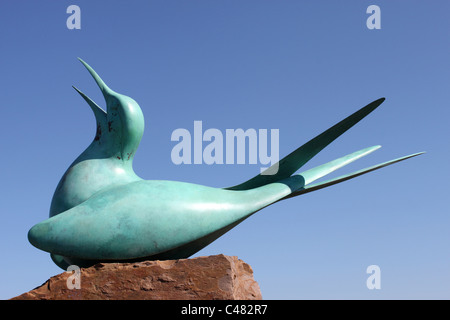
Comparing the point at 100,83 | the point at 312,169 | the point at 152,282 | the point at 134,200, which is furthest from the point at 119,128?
the point at 312,169

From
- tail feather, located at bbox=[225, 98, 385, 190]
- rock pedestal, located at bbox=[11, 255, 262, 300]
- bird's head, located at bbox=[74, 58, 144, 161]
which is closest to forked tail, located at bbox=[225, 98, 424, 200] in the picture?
tail feather, located at bbox=[225, 98, 385, 190]

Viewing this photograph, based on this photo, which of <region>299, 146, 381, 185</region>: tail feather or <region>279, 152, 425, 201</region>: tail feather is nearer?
<region>279, 152, 425, 201</region>: tail feather

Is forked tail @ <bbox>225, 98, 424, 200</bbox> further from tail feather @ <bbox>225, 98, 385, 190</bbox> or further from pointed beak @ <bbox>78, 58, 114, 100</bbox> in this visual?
pointed beak @ <bbox>78, 58, 114, 100</bbox>

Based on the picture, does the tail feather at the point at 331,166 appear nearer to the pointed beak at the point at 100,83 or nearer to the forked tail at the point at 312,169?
the forked tail at the point at 312,169

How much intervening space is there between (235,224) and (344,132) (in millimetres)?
1610

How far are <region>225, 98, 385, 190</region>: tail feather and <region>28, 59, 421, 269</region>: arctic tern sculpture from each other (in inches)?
0.4

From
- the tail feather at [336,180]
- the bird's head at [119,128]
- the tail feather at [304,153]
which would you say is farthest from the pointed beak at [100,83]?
the tail feather at [336,180]

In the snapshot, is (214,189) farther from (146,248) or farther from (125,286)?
(125,286)

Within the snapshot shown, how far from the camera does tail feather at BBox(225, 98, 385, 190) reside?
554 cm

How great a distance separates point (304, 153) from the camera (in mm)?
5648

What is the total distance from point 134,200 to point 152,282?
84cm

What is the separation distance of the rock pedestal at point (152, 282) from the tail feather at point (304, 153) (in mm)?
1207

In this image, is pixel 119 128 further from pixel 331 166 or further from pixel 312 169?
pixel 331 166
